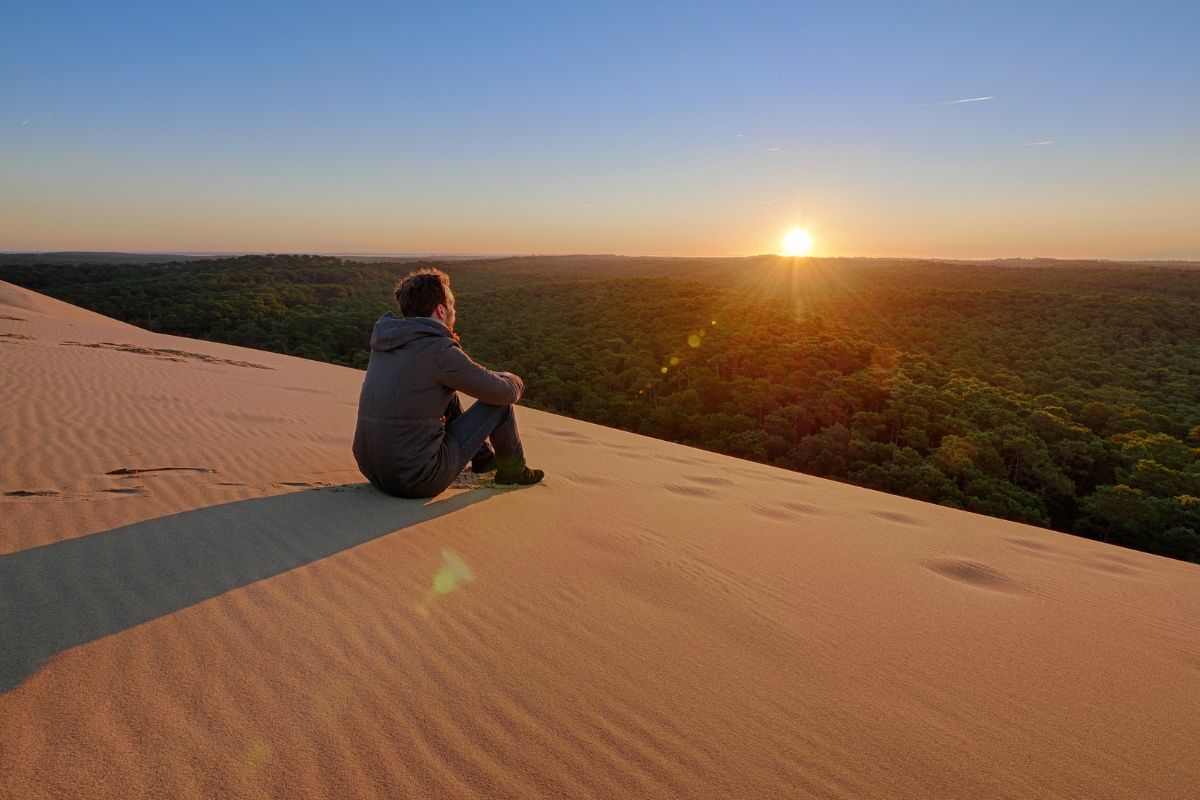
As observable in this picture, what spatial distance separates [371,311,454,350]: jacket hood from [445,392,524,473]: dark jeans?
0.44 m

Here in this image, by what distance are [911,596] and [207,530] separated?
9.86 feet

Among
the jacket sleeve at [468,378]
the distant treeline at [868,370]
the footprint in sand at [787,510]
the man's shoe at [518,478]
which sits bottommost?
the distant treeline at [868,370]

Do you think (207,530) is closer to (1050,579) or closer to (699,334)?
(1050,579)

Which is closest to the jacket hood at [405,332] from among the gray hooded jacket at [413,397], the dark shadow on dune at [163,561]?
the gray hooded jacket at [413,397]

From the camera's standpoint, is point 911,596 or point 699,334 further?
point 699,334

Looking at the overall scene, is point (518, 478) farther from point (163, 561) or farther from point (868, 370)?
point (868, 370)

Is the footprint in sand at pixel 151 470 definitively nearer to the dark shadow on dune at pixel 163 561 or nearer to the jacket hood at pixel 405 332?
the dark shadow on dune at pixel 163 561

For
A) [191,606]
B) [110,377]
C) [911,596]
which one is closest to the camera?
[191,606]

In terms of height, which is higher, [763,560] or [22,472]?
[22,472]

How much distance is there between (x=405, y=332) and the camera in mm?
3049

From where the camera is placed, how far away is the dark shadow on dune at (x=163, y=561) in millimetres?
1803

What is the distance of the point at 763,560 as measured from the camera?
299 cm

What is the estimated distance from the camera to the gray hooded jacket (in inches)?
120

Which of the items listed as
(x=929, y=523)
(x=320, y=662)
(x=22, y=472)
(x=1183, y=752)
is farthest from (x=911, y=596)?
(x=22, y=472)
